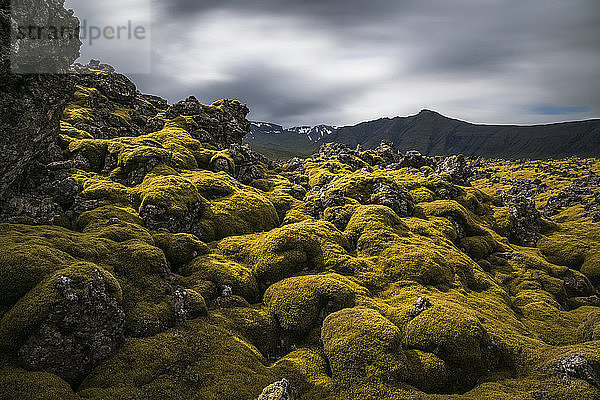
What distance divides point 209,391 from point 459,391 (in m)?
12.5

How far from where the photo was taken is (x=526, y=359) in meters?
17.3

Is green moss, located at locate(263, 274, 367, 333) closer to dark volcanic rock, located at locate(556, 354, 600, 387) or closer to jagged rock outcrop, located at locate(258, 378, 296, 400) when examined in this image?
jagged rock outcrop, located at locate(258, 378, 296, 400)

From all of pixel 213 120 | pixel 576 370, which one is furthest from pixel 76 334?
pixel 213 120

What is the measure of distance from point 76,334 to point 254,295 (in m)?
11.2

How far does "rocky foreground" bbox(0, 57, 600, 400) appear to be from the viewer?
12.7 meters

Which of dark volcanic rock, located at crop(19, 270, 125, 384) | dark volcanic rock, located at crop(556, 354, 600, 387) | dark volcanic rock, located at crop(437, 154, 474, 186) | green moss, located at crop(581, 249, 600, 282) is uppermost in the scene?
dark volcanic rock, located at crop(437, 154, 474, 186)

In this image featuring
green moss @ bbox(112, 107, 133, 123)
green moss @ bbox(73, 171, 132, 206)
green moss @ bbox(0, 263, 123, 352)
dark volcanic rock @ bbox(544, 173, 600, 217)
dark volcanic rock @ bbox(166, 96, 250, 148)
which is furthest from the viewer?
dark volcanic rock @ bbox(544, 173, 600, 217)

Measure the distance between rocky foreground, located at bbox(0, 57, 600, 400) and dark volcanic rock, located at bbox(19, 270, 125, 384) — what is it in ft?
0.18

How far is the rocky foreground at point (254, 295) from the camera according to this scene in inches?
500

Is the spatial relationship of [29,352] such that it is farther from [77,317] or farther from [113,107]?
[113,107]

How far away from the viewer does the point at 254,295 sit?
21.8m

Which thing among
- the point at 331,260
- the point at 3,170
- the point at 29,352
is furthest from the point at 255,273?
the point at 3,170

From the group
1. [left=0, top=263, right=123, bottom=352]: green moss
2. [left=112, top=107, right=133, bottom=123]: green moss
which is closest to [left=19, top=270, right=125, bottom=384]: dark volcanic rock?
[left=0, top=263, right=123, bottom=352]: green moss

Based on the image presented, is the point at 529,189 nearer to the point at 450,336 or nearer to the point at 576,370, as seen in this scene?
the point at 576,370
